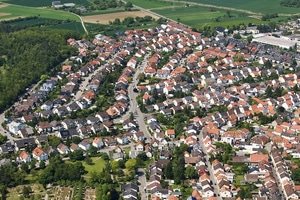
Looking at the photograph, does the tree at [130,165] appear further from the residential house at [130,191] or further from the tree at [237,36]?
the tree at [237,36]

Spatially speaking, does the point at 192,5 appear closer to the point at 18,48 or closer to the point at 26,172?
the point at 18,48

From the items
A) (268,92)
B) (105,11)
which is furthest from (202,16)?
(268,92)

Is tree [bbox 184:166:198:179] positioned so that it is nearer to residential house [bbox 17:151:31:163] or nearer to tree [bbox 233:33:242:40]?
residential house [bbox 17:151:31:163]

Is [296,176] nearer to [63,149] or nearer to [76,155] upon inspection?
[76,155]

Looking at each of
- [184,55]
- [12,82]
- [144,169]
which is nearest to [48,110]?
[12,82]

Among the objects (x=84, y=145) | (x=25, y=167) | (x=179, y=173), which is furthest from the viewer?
(x=84, y=145)
